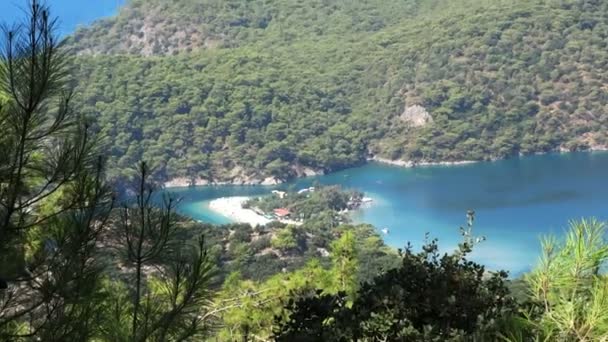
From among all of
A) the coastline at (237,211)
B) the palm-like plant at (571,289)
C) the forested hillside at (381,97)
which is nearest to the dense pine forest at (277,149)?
the palm-like plant at (571,289)

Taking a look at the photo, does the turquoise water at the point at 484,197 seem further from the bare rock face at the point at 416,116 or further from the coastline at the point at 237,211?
the bare rock face at the point at 416,116

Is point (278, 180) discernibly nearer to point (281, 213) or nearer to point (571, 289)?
point (281, 213)

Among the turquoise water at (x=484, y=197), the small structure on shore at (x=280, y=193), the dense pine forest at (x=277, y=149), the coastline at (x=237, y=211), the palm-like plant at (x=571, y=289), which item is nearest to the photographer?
the palm-like plant at (x=571, y=289)

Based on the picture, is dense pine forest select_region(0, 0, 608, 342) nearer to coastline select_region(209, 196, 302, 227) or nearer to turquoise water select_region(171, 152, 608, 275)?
coastline select_region(209, 196, 302, 227)

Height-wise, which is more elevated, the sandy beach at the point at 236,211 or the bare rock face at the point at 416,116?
the bare rock face at the point at 416,116

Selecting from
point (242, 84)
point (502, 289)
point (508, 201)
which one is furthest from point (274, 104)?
point (502, 289)

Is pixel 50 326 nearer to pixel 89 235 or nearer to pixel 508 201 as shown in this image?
pixel 89 235

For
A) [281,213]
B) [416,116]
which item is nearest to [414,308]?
[281,213]
